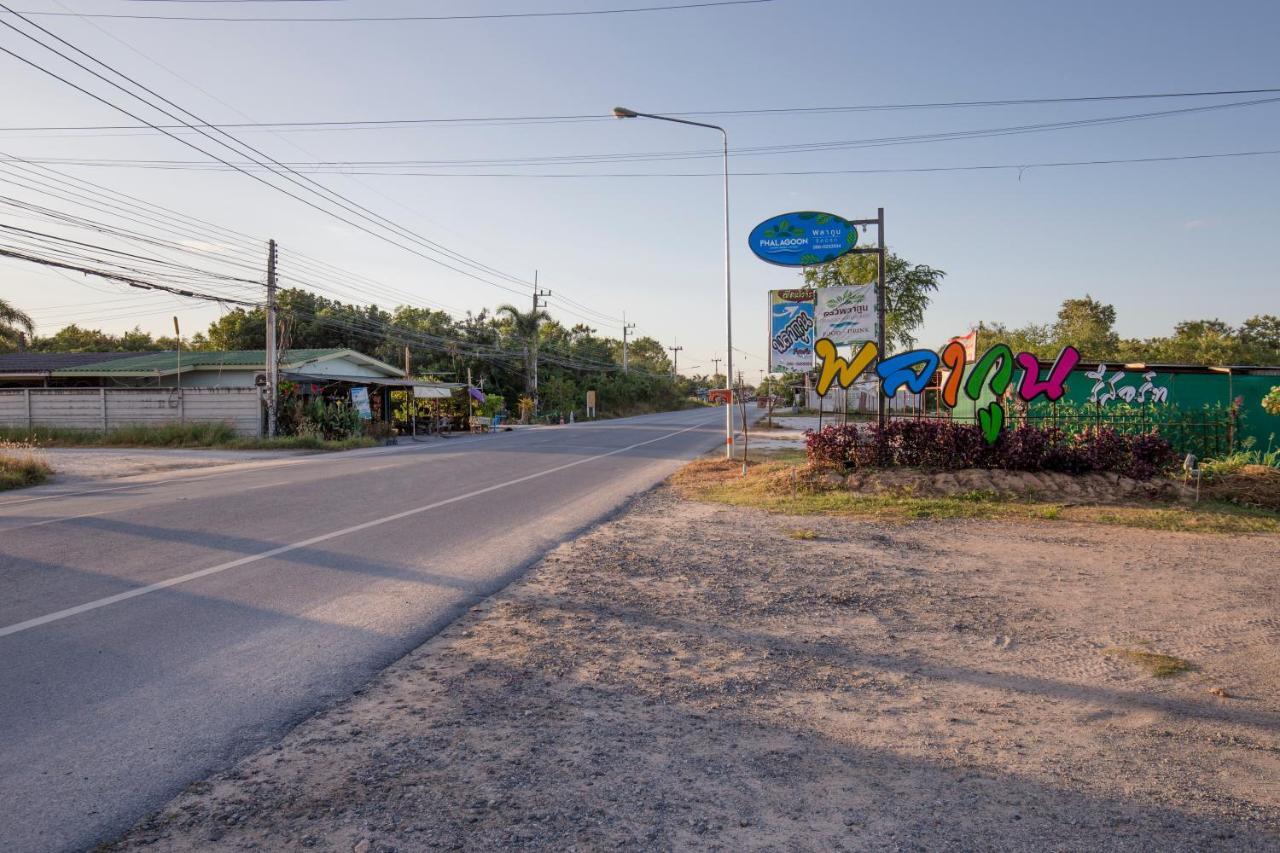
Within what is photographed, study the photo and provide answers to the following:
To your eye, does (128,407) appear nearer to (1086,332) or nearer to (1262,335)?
(1086,332)

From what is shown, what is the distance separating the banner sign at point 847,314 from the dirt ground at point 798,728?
8.29m

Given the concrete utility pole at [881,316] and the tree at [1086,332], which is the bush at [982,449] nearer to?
the concrete utility pole at [881,316]

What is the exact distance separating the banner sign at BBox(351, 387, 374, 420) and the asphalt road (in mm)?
15595

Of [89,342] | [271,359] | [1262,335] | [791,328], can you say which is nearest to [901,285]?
[791,328]

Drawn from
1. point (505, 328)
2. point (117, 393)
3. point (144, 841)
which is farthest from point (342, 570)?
point (505, 328)

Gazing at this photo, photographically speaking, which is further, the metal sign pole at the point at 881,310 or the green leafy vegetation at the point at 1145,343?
the green leafy vegetation at the point at 1145,343

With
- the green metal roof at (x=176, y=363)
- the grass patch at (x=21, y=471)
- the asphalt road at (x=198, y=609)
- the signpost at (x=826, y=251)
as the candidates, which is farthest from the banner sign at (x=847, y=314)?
the green metal roof at (x=176, y=363)

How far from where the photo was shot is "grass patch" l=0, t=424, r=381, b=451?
25.3 meters

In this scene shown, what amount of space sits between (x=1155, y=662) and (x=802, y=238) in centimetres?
1125

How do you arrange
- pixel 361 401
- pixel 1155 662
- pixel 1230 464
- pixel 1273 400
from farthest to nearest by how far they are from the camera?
pixel 361 401
pixel 1273 400
pixel 1230 464
pixel 1155 662

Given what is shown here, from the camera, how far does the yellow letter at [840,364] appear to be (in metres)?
13.1

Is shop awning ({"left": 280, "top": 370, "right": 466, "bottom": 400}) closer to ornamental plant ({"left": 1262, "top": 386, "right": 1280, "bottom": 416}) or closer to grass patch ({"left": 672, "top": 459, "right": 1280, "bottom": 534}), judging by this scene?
grass patch ({"left": 672, "top": 459, "right": 1280, "bottom": 534})

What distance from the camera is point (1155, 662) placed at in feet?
15.8

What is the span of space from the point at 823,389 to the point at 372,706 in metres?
10.6
